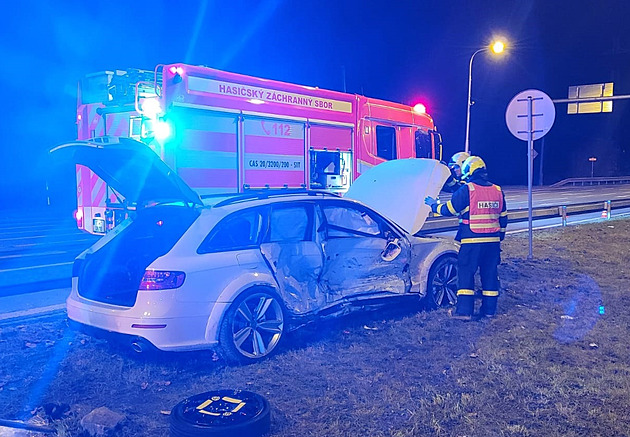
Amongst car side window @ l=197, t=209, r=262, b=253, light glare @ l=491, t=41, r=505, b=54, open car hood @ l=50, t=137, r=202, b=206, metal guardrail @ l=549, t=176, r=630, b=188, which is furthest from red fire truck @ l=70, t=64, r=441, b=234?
metal guardrail @ l=549, t=176, r=630, b=188

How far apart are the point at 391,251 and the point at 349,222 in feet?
1.84

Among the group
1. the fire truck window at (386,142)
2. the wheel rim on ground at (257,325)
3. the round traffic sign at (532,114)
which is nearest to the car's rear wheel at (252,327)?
the wheel rim on ground at (257,325)

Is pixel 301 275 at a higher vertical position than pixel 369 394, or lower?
higher

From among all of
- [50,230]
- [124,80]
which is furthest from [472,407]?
[50,230]

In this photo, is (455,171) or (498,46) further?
(498,46)

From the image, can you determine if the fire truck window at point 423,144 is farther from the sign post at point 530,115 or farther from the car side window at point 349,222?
the car side window at point 349,222

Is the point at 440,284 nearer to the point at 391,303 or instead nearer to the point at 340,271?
the point at 391,303

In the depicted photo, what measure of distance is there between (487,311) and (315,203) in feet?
7.31

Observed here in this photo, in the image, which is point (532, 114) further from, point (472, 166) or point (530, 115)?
point (472, 166)

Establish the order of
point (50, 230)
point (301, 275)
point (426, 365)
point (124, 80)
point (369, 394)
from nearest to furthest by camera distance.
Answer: point (369, 394) < point (426, 365) < point (301, 275) < point (124, 80) < point (50, 230)

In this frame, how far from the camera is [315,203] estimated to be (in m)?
5.77

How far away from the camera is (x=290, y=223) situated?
5.59 meters

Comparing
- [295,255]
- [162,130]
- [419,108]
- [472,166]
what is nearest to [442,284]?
[472,166]

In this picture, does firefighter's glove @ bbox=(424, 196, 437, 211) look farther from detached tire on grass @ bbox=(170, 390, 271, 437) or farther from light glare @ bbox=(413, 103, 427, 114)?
light glare @ bbox=(413, 103, 427, 114)
